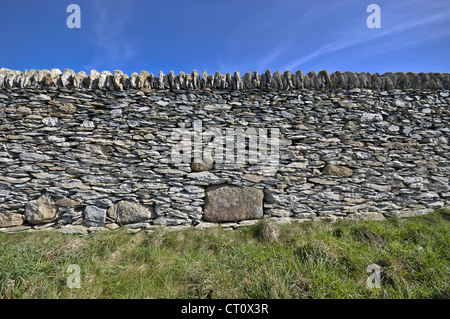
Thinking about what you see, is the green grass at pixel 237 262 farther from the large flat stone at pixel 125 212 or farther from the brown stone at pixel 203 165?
the brown stone at pixel 203 165

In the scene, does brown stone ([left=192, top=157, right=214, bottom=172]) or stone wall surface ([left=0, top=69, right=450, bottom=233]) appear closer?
stone wall surface ([left=0, top=69, right=450, bottom=233])

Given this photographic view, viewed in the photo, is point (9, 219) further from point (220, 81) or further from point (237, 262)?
point (220, 81)

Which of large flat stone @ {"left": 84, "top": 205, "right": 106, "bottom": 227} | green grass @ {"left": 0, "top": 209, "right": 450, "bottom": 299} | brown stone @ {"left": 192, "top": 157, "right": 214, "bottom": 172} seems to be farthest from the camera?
brown stone @ {"left": 192, "top": 157, "right": 214, "bottom": 172}

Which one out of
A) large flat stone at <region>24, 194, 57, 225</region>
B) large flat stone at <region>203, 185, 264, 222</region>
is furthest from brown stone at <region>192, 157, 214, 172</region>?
large flat stone at <region>24, 194, 57, 225</region>

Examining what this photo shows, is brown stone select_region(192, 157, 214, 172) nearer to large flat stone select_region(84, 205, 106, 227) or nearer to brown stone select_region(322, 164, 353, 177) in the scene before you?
large flat stone select_region(84, 205, 106, 227)

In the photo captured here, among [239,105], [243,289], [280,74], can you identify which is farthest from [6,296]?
[280,74]

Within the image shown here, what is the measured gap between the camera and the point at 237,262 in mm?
2865

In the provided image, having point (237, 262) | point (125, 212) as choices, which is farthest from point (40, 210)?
point (237, 262)

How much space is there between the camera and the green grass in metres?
2.37

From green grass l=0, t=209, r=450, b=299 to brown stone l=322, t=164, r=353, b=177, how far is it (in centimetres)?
97

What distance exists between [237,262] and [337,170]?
2.81 meters

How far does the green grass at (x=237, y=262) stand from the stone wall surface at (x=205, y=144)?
0.38m

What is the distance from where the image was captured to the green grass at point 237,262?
2.37 meters
